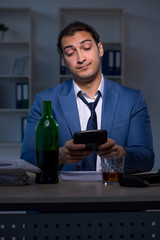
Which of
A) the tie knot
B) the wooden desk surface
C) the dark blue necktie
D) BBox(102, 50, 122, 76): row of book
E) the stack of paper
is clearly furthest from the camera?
BBox(102, 50, 122, 76): row of book

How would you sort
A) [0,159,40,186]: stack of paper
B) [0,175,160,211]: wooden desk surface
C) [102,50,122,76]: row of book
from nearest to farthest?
[0,175,160,211]: wooden desk surface < [0,159,40,186]: stack of paper < [102,50,122,76]: row of book

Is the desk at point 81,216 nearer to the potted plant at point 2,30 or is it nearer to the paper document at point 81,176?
the paper document at point 81,176

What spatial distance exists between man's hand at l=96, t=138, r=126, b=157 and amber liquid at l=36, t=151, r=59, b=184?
0.64 ft

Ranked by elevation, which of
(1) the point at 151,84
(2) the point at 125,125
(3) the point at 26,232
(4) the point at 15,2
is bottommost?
(3) the point at 26,232

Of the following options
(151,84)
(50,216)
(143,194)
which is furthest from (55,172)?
(151,84)

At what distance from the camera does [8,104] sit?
456 centimetres

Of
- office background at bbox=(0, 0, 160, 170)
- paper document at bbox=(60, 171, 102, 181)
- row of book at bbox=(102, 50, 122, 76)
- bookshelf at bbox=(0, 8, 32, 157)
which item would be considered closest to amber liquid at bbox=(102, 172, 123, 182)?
paper document at bbox=(60, 171, 102, 181)

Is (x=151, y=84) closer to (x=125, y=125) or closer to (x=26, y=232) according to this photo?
(x=125, y=125)

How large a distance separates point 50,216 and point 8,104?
11.7 ft

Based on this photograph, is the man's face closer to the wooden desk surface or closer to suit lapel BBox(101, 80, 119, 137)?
suit lapel BBox(101, 80, 119, 137)

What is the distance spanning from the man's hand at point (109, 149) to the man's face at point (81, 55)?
0.63 metres

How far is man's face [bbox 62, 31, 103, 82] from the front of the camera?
6.57ft

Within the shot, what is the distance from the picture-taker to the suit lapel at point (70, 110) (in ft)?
6.38

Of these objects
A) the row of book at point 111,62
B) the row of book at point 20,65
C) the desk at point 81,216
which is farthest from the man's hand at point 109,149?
the row of book at point 20,65
